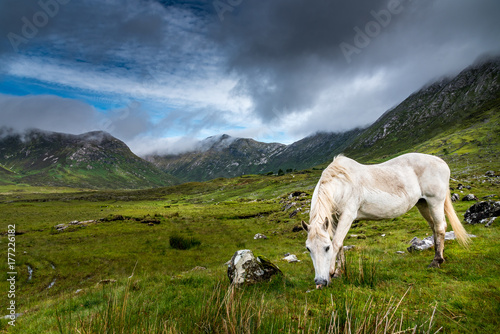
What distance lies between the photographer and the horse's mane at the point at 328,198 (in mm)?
6716

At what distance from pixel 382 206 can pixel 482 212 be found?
12.9 metres

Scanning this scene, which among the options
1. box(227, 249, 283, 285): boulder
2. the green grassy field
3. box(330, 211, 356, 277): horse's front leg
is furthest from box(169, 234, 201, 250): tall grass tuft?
box(330, 211, 356, 277): horse's front leg

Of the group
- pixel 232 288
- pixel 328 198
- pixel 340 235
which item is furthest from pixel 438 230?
pixel 232 288

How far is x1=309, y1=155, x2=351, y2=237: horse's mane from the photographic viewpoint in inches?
264

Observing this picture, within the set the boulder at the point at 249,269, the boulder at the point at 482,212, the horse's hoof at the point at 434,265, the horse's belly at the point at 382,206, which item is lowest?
the boulder at the point at 482,212

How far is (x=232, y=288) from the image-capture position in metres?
3.69

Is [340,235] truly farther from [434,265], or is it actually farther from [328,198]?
[434,265]

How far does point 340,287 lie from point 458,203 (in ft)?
81.3

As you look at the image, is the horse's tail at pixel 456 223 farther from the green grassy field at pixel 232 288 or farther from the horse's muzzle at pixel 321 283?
the horse's muzzle at pixel 321 283

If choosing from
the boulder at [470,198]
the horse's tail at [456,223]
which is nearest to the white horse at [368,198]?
→ the horse's tail at [456,223]

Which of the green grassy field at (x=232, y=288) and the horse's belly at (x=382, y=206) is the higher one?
the horse's belly at (x=382, y=206)

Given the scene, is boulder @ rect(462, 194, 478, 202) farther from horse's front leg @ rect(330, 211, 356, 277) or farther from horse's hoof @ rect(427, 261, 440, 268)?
horse's front leg @ rect(330, 211, 356, 277)

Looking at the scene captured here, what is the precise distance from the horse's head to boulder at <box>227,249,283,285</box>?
296 cm

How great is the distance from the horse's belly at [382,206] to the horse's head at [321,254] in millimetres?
2222
